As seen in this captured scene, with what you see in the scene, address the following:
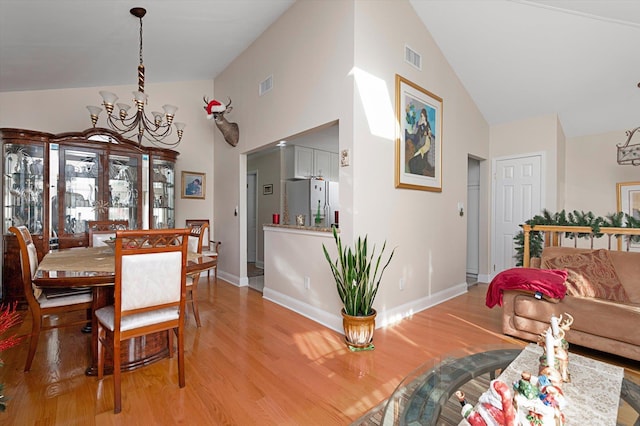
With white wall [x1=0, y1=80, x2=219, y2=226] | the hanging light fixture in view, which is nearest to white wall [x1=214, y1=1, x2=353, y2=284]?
white wall [x1=0, y1=80, x2=219, y2=226]

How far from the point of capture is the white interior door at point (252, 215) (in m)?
6.37

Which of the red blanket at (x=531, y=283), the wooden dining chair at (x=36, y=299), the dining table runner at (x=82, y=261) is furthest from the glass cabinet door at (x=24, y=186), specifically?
the red blanket at (x=531, y=283)

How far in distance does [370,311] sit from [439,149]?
2196 mm

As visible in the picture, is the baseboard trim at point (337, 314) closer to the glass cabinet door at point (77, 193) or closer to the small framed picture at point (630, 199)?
the small framed picture at point (630, 199)

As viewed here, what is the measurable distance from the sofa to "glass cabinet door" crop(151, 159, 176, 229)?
14.2ft

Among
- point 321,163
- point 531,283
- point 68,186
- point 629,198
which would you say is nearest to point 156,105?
point 68,186

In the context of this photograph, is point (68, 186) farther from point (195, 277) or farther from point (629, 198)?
point (629, 198)

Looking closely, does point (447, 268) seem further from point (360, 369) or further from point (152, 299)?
point (152, 299)

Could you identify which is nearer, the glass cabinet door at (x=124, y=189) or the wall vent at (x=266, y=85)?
the wall vent at (x=266, y=85)

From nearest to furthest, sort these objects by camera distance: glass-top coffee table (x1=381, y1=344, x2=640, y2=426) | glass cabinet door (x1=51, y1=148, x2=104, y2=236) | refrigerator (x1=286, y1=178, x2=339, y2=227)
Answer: glass-top coffee table (x1=381, y1=344, x2=640, y2=426)
glass cabinet door (x1=51, y1=148, x2=104, y2=236)
refrigerator (x1=286, y1=178, x2=339, y2=227)

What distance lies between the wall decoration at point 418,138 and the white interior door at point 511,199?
1.62 meters

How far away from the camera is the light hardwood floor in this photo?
1.65m

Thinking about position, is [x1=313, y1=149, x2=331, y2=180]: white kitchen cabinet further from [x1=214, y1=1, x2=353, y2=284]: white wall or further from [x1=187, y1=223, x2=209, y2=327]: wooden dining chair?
[x1=187, y1=223, x2=209, y2=327]: wooden dining chair

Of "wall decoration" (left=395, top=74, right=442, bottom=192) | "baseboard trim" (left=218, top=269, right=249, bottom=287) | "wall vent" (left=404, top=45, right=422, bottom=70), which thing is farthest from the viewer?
"baseboard trim" (left=218, top=269, right=249, bottom=287)
